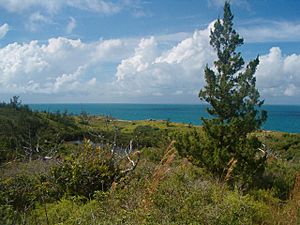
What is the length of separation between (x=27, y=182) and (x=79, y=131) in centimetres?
2615

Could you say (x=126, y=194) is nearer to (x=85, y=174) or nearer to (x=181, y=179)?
(x=85, y=174)

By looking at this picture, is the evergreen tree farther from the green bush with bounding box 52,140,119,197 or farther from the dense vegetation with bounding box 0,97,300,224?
the green bush with bounding box 52,140,119,197

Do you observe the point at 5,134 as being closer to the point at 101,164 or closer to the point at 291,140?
the point at 101,164

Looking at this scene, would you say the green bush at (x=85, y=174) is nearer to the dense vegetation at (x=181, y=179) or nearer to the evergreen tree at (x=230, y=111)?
the dense vegetation at (x=181, y=179)

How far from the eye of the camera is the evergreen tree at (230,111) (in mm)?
10664

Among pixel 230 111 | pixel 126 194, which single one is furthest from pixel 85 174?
pixel 230 111

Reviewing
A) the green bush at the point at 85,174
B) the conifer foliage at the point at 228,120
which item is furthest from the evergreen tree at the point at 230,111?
the green bush at the point at 85,174

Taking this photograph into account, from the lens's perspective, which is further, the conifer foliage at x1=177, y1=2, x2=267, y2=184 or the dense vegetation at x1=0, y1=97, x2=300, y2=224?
the conifer foliage at x1=177, y1=2, x2=267, y2=184

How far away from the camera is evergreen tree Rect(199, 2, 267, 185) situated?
35.0 ft

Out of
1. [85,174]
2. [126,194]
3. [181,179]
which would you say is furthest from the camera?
[181,179]

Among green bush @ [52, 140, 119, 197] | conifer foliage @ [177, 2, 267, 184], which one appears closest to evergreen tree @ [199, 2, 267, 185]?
conifer foliage @ [177, 2, 267, 184]

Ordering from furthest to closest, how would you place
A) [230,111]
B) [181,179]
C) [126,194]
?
[230,111] < [181,179] < [126,194]

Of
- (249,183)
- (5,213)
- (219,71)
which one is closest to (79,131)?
(219,71)

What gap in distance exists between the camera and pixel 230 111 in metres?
12.3
